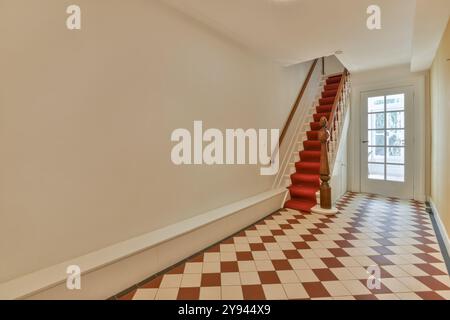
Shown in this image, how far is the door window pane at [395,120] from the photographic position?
4.49 m

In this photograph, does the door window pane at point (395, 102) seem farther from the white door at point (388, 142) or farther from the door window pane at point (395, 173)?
the door window pane at point (395, 173)

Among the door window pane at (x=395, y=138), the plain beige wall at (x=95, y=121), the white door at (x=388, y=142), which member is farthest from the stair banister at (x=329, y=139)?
the plain beige wall at (x=95, y=121)

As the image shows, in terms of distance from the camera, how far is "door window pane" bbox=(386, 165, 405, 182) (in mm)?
4539

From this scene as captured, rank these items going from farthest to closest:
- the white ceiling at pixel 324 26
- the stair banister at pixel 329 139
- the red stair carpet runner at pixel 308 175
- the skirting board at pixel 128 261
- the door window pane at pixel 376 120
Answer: the door window pane at pixel 376 120 < the red stair carpet runner at pixel 308 175 < the stair banister at pixel 329 139 < the white ceiling at pixel 324 26 < the skirting board at pixel 128 261

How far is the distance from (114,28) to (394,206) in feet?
16.2

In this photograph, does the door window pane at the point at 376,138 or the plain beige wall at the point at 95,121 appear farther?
the door window pane at the point at 376,138

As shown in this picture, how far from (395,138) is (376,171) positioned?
2.53ft

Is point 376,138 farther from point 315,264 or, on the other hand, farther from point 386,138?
point 315,264

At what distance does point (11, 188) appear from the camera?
4.69 feet

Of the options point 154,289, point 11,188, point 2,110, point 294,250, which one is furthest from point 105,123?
point 294,250

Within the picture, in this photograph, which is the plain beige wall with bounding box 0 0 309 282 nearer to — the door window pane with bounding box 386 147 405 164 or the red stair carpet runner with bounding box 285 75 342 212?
the red stair carpet runner with bounding box 285 75 342 212

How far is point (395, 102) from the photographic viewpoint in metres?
4.57

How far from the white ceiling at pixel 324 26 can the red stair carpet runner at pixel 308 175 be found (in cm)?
171
